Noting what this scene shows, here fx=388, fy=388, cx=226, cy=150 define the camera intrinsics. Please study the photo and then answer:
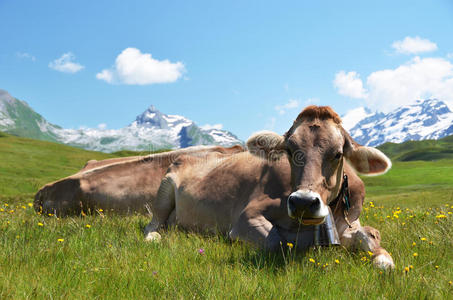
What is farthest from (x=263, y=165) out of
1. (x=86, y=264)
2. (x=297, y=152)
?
(x=86, y=264)

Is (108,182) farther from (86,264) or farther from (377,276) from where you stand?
(377,276)

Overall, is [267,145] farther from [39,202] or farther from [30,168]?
[30,168]

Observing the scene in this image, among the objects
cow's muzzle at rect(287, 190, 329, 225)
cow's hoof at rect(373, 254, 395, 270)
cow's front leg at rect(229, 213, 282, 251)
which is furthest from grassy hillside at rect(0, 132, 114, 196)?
cow's hoof at rect(373, 254, 395, 270)

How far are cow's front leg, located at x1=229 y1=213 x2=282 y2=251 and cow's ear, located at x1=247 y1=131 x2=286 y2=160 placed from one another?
3.30 ft

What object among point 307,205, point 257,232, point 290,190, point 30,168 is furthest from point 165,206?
point 30,168

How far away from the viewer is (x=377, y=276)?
401cm

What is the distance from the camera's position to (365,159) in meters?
5.48

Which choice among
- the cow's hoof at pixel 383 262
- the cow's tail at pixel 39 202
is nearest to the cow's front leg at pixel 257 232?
the cow's hoof at pixel 383 262

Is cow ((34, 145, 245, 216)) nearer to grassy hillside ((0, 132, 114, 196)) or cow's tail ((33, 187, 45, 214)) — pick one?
cow's tail ((33, 187, 45, 214))

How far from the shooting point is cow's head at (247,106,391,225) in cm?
434

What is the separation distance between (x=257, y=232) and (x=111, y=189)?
5622 millimetres

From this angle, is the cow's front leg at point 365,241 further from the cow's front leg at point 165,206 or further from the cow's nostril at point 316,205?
the cow's front leg at point 165,206

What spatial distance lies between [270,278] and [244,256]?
→ 1.14m

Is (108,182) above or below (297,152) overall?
below
